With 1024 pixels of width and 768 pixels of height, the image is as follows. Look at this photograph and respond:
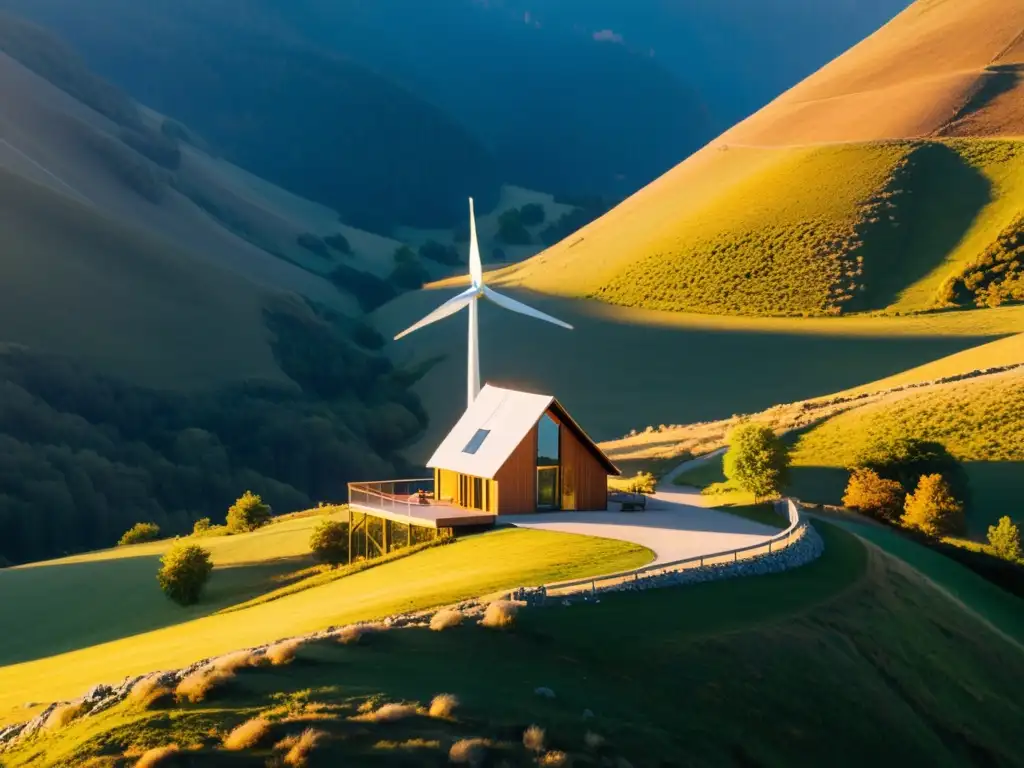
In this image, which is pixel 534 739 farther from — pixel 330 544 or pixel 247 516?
pixel 247 516

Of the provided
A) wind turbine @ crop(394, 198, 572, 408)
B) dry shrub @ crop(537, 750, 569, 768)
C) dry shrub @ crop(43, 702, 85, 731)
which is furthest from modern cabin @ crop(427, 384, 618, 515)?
dry shrub @ crop(537, 750, 569, 768)

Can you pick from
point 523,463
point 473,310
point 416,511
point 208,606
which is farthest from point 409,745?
point 473,310

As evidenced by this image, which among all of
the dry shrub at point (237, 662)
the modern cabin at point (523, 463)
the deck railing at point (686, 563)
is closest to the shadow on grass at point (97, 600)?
the modern cabin at point (523, 463)

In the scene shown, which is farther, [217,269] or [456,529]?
[217,269]

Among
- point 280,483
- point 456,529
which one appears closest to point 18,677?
point 456,529

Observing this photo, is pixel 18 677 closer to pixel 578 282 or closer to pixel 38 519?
→ pixel 38 519
